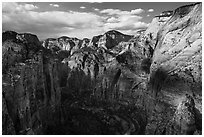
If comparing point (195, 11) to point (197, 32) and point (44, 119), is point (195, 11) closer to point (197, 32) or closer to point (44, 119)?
point (197, 32)

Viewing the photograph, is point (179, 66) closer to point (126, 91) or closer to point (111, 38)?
point (126, 91)

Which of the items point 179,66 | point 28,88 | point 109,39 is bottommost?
point 28,88

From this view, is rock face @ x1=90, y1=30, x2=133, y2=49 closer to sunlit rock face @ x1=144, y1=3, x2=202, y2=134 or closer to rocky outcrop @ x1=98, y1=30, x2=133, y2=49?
rocky outcrop @ x1=98, y1=30, x2=133, y2=49

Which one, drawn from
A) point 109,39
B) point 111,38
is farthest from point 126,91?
point 111,38

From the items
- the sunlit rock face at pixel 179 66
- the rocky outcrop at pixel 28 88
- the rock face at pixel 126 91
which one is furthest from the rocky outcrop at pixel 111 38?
the sunlit rock face at pixel 179 66

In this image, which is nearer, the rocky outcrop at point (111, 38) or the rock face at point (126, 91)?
the rock face at point (126, 91)

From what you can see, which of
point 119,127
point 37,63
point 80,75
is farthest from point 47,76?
point 80,75

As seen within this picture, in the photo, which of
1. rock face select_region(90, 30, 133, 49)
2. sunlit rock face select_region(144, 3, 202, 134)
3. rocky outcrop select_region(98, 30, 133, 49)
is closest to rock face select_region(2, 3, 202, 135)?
sunlit rock face select_region(144, 3, 202, 134)

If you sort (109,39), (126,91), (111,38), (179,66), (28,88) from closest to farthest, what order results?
(179,66) < (28,88) < (126,91) < (109,39) < (111,38)

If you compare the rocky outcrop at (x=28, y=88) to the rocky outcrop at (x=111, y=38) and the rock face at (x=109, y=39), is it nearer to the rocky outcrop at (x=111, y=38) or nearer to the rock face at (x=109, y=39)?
the rocky outcrop at (x=111, y=38)
